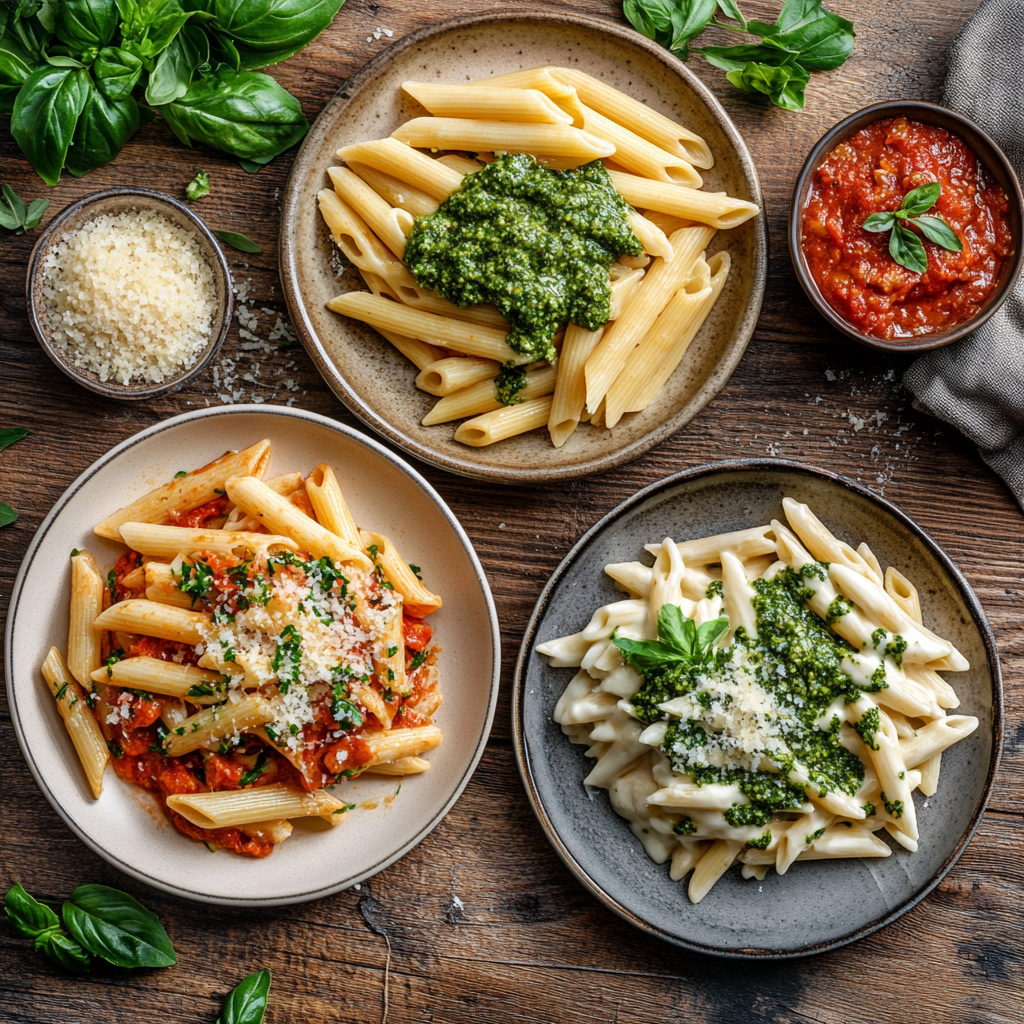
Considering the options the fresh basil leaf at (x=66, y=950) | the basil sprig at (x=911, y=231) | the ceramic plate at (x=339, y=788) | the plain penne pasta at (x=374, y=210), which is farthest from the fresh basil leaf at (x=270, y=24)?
the fresh basil leaf at (x=66, y=950)

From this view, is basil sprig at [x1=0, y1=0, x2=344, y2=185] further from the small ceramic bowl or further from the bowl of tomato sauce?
the bowl of tomato sauce

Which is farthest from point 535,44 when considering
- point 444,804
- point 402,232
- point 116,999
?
point 116,999

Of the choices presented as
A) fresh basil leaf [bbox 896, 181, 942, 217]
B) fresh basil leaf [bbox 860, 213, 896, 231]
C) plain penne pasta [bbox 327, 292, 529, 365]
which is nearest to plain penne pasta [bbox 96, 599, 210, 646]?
plain penne pasta [bbox 327, 292, 529, 365]

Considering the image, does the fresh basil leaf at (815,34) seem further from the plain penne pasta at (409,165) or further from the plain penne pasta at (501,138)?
the plain penne pasta at (409,165)

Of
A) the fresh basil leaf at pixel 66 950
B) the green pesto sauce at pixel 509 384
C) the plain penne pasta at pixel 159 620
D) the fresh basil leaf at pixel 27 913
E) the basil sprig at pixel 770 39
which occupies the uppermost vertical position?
the basil sprig at pixel 770 39

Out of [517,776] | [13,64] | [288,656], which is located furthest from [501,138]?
[517,776]

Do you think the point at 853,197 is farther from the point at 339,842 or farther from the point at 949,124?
the point at 339,842
